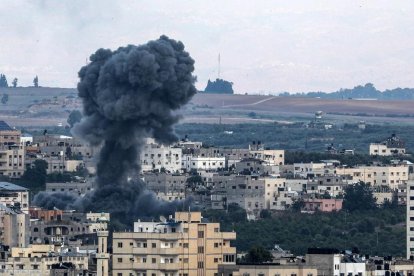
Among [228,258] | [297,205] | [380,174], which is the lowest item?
[228,258]

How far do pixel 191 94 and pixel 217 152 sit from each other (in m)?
33.4

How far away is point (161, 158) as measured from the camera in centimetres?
15712

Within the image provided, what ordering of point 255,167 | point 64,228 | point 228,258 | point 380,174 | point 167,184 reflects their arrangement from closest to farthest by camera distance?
point 228,258, point 64,228, point 167,184, point 255,167, point 380,174

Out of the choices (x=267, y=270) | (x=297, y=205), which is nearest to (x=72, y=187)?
(x=297, y=205)

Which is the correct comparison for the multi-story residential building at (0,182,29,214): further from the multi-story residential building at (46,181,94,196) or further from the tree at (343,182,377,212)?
the tree at (343,182,377,212)

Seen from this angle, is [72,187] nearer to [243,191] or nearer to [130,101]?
[243,191]

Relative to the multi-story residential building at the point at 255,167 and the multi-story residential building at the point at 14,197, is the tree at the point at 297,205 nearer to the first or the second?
the multi-story residential building at the point at 255,167

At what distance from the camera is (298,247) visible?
370ft

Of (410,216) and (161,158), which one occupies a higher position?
(161,158)

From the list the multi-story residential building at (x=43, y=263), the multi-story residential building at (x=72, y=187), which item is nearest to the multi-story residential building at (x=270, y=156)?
the multi-story residential building at (x=72, y=187)

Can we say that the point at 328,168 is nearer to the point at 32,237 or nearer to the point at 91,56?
the point at 91,56

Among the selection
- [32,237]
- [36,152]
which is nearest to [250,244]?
[32,237]

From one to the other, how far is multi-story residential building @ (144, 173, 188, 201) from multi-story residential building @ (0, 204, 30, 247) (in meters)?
34.9

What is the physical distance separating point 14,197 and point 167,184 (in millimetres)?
22860
